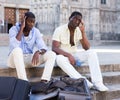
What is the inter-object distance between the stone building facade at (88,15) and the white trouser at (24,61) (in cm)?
1841

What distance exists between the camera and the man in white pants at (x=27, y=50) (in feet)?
18.2

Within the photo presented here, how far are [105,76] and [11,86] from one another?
110 inches

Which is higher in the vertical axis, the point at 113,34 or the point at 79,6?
the point at 79,6

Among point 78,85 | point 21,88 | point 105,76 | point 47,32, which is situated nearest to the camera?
point 21,88

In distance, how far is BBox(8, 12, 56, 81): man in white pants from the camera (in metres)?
5.55

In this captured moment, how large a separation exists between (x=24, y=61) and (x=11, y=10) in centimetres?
2201

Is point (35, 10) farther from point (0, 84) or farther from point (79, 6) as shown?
point (0, 84)

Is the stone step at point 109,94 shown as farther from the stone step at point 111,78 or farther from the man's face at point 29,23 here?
the man's face at point 29,23

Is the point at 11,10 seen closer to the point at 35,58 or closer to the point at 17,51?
the point at 35,58

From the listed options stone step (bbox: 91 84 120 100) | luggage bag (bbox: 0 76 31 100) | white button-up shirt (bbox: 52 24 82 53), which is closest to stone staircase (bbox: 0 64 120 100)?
stone step (bbox: 91 84 120 100)

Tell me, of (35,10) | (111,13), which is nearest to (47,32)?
(35,10)

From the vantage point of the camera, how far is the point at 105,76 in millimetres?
6844

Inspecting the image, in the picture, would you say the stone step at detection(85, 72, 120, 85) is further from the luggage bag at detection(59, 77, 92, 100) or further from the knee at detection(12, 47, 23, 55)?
the luggage bag at detection(59, 77, 92, 100)

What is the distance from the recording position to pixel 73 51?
21.3ft
